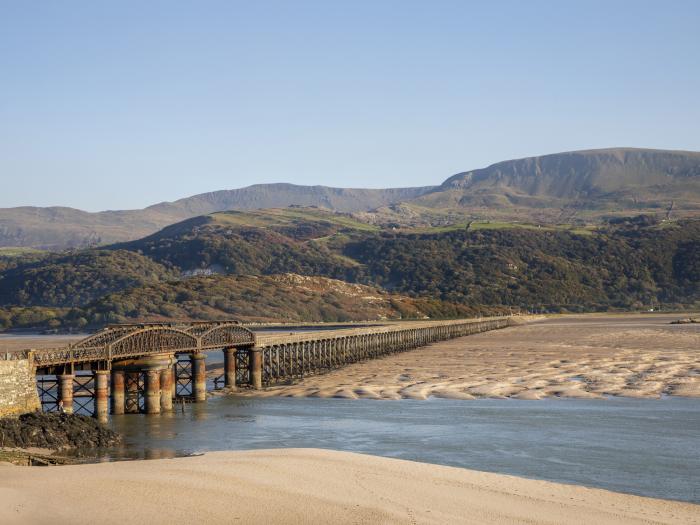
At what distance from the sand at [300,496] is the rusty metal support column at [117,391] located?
58.4ft

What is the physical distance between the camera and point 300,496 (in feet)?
87.6

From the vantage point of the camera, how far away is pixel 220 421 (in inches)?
1816

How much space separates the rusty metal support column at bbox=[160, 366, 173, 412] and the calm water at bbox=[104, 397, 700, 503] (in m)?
1.29

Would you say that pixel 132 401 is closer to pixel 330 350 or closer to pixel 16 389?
pixel 16 389

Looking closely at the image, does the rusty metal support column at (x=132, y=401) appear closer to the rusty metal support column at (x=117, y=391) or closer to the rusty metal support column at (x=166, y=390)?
the rusty metal support column at (x=117, y=391)

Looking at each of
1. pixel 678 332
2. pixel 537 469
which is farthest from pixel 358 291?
pixel 537 469

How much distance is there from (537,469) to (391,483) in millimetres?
6458

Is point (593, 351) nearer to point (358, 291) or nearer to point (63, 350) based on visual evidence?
point (63, 350)

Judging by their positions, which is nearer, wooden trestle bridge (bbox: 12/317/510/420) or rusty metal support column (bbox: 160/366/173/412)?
wooden trestle bridge (bbox: 12/317/510/420)

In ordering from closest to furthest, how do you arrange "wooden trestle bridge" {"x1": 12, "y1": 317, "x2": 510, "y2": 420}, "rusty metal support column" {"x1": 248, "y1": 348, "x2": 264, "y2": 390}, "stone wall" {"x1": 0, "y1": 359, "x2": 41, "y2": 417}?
1. "stone wall" {"x1": 0, "y1": 359, "x2": 41, "y2": 417}
2. "wooden trestle bridge" {"x1": 12, "y1": 317, "x2": 510, "y2": 420}
3. "rusty metal support column" {"x1": 248, "y1": 348, "x2": 264, "y2": 390}

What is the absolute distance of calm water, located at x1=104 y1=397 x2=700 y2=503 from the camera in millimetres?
32500

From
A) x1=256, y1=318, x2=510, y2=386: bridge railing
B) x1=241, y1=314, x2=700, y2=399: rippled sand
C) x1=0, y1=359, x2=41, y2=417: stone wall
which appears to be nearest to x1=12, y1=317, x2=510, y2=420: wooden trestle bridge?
x1=256, y1=318, x2=510, y2=386: bridge railing

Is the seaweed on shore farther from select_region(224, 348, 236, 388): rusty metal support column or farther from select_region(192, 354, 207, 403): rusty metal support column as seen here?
select_region(224, 348, 236, 388): rusty metal support column

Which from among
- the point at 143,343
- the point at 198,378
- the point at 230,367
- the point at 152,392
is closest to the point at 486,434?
the point at 152,392
